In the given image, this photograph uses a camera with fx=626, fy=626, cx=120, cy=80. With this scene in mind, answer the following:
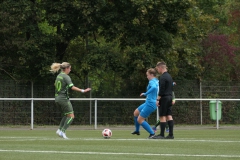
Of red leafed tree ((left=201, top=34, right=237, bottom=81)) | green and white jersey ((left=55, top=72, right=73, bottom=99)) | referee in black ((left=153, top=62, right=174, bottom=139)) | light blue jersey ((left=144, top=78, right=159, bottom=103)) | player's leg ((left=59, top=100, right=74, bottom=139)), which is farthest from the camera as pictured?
red leafed tree ((left=201, top=34, right=237, bottom=81))

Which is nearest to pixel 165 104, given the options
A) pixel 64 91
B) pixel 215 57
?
pixel 64 91

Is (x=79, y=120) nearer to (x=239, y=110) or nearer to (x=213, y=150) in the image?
(x=239, y=110)

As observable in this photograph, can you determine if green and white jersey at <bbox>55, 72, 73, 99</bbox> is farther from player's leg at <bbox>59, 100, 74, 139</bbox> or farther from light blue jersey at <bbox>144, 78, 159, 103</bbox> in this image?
light blue jersey at <bbox>144, 78, 159, 103</bbox>

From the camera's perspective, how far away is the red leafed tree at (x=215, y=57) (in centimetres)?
3866

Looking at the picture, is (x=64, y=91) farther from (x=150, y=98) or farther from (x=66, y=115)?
(x=150, y=98)

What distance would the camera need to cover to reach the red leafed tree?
3866 centimetres

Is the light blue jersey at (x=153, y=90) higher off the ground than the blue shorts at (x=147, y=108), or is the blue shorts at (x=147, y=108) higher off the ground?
the light blue jersey at (x=153, y=90)

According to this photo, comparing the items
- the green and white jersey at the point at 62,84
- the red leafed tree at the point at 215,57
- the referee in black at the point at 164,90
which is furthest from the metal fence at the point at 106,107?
the referee in black at the point at 164,90

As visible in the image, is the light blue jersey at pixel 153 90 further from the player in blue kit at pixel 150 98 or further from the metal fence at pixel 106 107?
the metal fence at pixel 106 107

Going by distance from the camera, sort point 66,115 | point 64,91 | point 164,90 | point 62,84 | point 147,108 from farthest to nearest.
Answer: point 66,115 < point 64,91 < point 62,84 < point 147,108 < point 164,90

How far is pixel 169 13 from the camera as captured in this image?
30531mm

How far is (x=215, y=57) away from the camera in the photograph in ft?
127

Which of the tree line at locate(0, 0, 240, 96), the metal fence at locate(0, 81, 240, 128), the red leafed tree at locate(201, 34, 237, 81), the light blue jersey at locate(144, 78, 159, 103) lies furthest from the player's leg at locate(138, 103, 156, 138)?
the red leafed tree at locate(201, 34, 237, 81)

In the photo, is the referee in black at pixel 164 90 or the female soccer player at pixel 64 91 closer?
the referee in black at pixel 164 90
